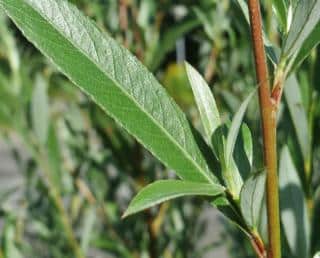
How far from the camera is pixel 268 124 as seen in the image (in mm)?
496

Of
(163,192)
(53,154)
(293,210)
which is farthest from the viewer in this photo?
(53,154)

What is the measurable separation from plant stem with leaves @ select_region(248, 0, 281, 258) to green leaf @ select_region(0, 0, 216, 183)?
0.24 feet

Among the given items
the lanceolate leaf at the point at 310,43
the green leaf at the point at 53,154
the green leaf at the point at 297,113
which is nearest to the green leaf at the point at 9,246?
the green leaf at the point at 53,154

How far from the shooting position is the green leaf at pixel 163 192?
1.54ft

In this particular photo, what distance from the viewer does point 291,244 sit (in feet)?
2.73

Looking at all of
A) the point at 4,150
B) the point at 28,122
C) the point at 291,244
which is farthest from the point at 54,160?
the point at 4,150

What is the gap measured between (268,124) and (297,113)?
0.38 metres

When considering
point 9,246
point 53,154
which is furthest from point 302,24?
point 53,154

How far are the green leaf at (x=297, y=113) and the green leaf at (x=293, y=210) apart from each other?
46 mm

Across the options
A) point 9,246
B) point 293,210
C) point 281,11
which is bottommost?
point 293,210

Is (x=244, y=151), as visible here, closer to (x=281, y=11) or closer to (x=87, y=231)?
(x=281, y=11)

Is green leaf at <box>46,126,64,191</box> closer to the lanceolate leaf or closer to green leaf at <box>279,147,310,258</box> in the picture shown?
green leaf at <box>279,147,310,258</box>

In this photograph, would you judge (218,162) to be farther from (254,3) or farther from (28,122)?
(28,122)

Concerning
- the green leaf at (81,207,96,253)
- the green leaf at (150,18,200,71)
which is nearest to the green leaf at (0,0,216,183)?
the green leaf at (150,18,200,71)
